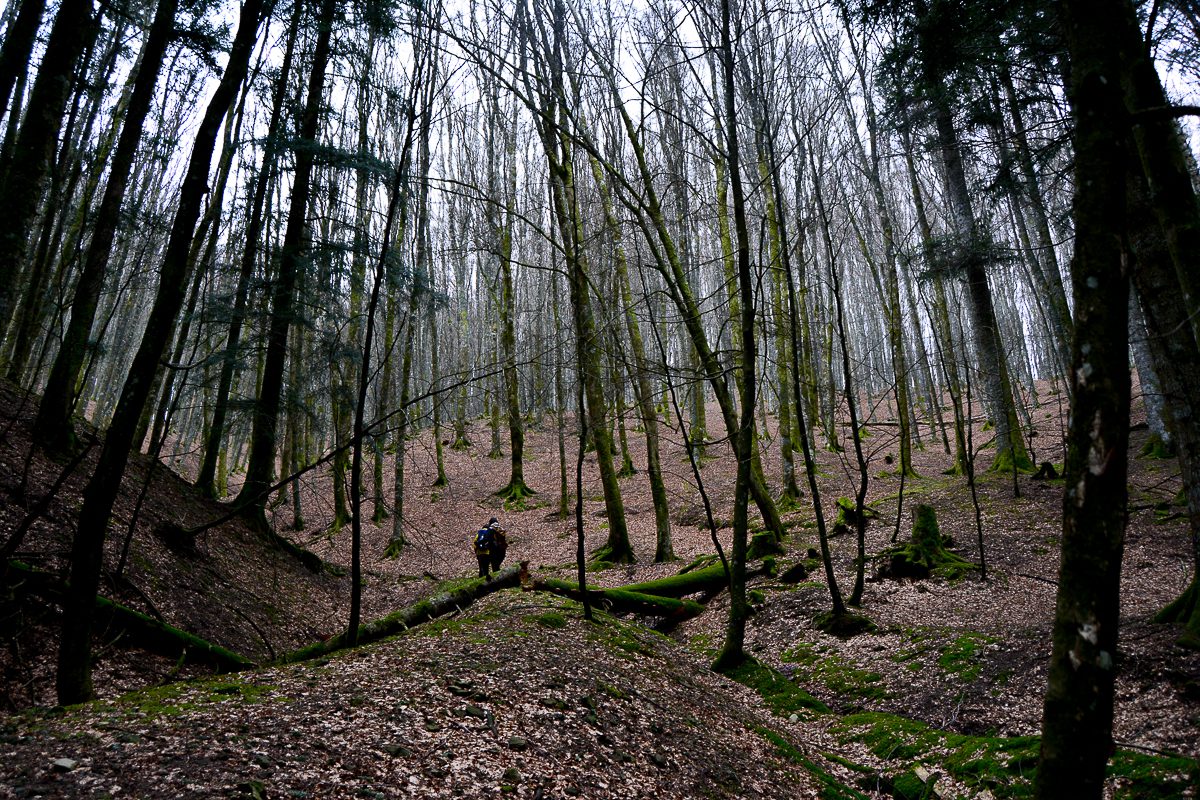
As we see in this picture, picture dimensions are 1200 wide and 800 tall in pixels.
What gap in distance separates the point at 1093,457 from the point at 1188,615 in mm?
4057

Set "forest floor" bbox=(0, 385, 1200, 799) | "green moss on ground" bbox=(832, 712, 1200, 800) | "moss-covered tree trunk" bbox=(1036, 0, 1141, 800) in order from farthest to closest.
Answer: "green moss on ground" bbox=(832, 712, 1200, 800), "forest floor" bbox=(0, 385, 1200, 799), "moss-covered tree trunk" bbox=(1036, 0, 1141, 800)

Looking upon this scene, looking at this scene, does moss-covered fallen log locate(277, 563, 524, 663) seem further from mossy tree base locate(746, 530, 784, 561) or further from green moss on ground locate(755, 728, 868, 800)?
mossy tree base locate(746, 530, 784, 561)

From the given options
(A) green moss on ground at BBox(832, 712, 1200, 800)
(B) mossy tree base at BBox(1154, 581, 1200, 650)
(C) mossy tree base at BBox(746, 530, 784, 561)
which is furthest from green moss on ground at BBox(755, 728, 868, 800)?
(C) mossy tree base at BBox(746, 530, 784, 561)

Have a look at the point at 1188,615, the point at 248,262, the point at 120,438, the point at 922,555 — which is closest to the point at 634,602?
the point at 922,555

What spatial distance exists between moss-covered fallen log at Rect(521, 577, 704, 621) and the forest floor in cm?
23

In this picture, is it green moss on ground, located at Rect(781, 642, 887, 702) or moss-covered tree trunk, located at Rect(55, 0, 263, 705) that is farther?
green moss on ground, located at Rect(781, 642, 887, 702)

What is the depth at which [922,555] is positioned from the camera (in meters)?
8.20

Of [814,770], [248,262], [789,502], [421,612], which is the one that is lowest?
[814,770]

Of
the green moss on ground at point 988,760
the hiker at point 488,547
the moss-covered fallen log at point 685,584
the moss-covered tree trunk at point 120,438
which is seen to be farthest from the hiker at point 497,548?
the moss-covered tree trunk at point 120,438

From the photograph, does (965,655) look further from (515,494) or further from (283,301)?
(515,494)

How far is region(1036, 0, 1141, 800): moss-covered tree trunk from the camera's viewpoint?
2.06 meters

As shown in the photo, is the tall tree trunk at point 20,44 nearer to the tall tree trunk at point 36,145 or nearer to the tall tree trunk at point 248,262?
the tall tree trunk at point 36,145

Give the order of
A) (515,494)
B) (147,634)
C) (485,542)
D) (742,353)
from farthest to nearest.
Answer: (515,494) < (485,542) < (742,353) < (147,634)

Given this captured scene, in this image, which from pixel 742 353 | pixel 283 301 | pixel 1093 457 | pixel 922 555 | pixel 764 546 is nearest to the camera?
pixel 1093 457
